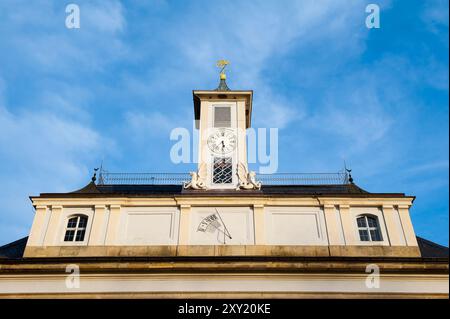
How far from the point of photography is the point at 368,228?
55.6ft

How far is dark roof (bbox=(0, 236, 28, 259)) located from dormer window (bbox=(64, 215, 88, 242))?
221 centimetres

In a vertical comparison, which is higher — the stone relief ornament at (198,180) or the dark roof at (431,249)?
the stone relief ornament at (198,180)

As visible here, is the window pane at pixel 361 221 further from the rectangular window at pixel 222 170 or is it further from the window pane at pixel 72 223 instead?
the window pane at pixel 72 223

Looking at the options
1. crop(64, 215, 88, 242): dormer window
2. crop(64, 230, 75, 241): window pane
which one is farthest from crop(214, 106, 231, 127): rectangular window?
crop(64, 230, 75, 241): window pane

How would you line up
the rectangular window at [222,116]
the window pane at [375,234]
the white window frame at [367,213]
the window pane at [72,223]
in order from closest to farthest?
the white window frame at [367,213]
the window pane at [375,234]
the window pane at [72,223]
the rectangular window at [222,116]

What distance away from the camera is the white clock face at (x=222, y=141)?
69.5 ft

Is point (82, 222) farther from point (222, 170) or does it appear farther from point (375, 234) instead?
point (375, 234)

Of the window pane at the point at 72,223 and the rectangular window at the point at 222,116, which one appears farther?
the rectangular window at the point at 222,116

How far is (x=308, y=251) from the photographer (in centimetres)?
1595

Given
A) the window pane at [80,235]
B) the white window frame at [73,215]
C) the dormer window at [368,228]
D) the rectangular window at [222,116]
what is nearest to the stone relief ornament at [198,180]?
the rectangular window at [222,116]

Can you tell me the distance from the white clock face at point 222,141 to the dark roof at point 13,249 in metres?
10.1
